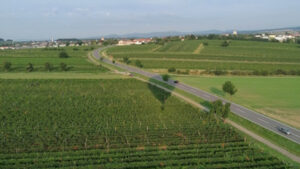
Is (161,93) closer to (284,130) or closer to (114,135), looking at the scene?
(114,135)

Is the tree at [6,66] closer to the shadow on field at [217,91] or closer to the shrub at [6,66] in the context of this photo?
the shrub at [6,66]

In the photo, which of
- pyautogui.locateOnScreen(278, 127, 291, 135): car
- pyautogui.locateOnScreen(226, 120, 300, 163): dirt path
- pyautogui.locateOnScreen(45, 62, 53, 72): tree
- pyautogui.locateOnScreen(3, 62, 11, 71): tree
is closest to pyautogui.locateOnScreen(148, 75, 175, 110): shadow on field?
pyautogui.locateOnScreen(226, 120, 300, 163): dirt path

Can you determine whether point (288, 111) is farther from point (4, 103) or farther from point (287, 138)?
point (4, 103)

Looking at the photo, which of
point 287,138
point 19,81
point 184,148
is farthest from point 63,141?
point 19,81

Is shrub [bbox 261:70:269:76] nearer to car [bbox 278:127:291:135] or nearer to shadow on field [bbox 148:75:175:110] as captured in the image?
shadow on field [bbox 148:75:175:110]

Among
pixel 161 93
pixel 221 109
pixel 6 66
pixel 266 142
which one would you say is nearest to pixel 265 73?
pixel 161 93

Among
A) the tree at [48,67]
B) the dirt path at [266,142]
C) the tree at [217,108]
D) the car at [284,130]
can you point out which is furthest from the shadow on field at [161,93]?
the tree at [48,67]
